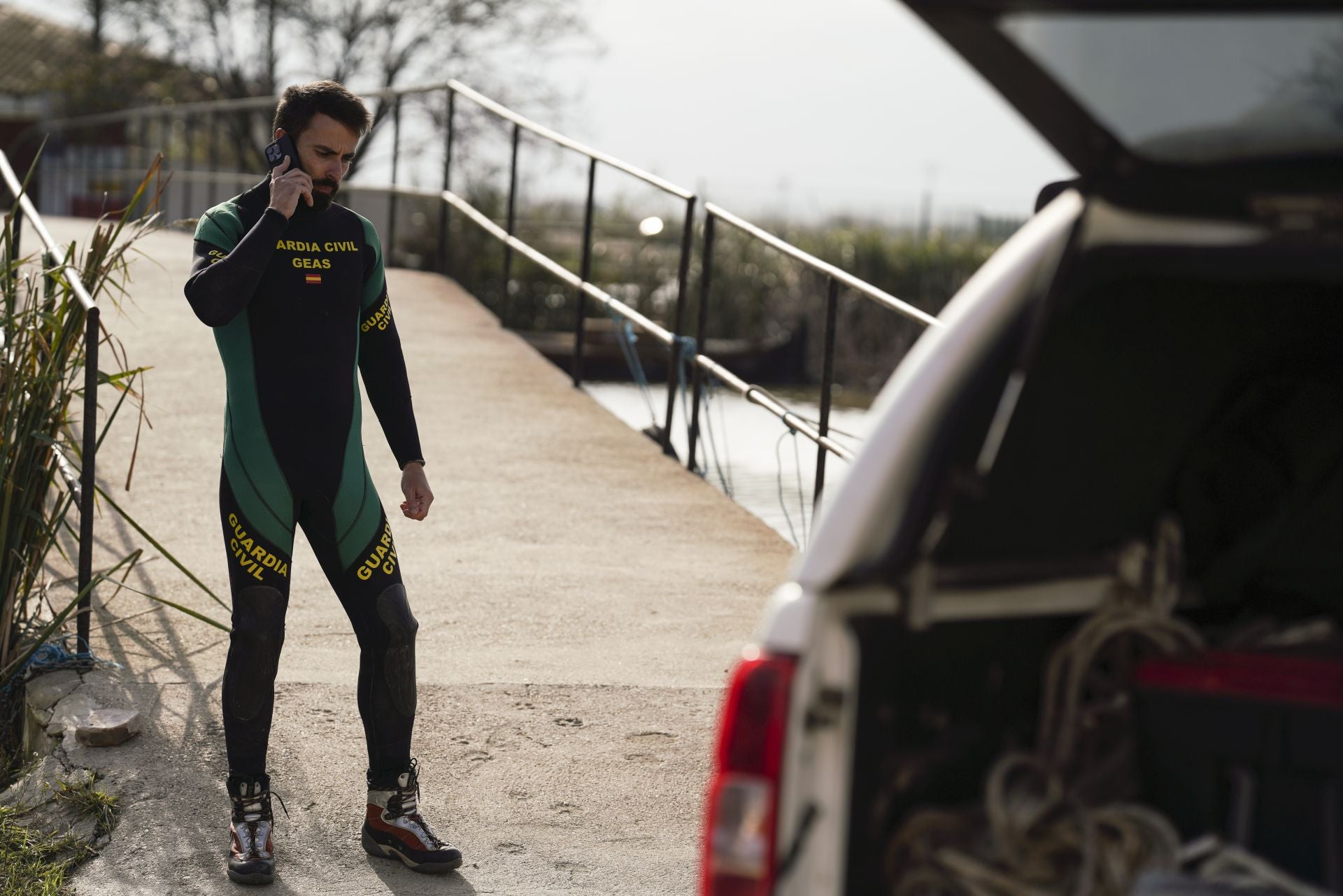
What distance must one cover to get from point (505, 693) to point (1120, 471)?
8.54ft

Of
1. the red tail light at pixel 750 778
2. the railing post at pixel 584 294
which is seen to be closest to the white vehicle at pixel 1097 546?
the red tail light at pixel 750 778

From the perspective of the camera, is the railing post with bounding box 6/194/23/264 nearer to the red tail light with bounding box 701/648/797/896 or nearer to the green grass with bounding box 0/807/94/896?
the green grass with bounding box 0/807/94/896

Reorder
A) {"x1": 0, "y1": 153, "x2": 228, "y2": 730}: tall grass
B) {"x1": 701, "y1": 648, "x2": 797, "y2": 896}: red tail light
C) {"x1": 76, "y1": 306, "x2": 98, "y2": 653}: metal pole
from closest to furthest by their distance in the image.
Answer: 1. {"x1": 701, "y1": 648, "x2": 797, "y2": 896}: red tail light
2. {"x1": 76, "y1": 306, "x2": 98, "y2": 653}: metal pole
3. {"x1": 0, "y1": 153, "x2": 228, "y2": 730}: tall grass

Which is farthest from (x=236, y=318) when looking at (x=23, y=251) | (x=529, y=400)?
(x=23, y=251)

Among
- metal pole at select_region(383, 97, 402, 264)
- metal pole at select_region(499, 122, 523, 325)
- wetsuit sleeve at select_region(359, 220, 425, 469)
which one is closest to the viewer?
wetsuit sleeve at select_region(359, 220, 425, 469)

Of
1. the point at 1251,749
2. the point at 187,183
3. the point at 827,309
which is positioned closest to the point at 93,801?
the point at 1251,749

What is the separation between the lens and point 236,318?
3541 mm

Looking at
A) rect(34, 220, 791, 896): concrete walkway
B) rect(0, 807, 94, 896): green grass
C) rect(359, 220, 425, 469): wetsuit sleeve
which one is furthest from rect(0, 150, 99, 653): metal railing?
rect(359, 220, 425, 469): wetsuit sleeve

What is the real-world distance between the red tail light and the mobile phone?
2.08 metres

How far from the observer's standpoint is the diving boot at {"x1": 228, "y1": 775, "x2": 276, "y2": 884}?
3.52m

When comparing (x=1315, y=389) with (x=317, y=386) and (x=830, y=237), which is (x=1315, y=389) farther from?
(x=830, y=237)

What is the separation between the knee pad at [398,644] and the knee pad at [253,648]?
23 cm

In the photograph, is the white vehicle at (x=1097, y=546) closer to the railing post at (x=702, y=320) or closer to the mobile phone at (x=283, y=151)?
the mobile phone at (x=283, y=151)

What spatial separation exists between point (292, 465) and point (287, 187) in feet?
1.97
